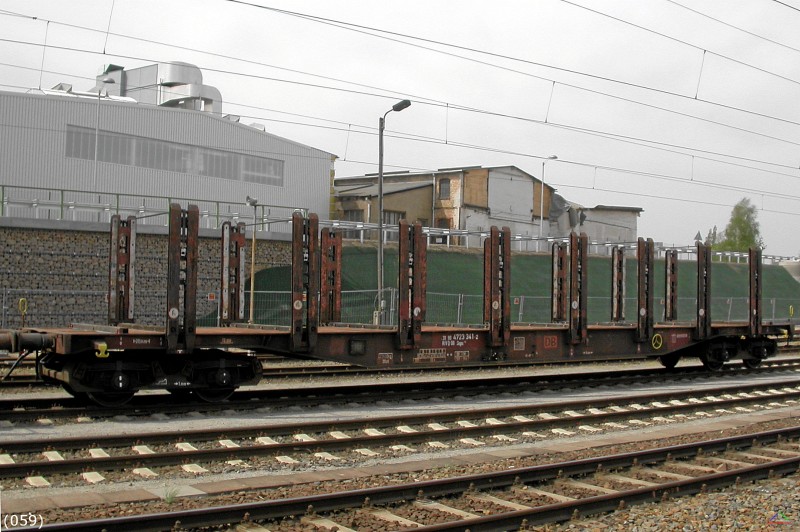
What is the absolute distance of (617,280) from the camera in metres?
19.9

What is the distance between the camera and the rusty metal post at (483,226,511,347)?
639 inches

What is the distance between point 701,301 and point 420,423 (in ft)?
36.1

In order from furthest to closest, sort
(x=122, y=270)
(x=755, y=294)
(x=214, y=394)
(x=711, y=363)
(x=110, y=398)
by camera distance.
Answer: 1. (x=755, y=294)
2. (x=711, y=363)
3. (x=122, y=270)
4. (x=214, y=394)
5. (x=110, y=398)

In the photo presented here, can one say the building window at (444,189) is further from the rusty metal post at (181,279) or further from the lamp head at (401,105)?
the rusty metal post at (181,279)

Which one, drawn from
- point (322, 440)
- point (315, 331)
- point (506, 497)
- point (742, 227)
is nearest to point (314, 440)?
point (322, 440)

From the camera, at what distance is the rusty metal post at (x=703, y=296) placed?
20.1 m

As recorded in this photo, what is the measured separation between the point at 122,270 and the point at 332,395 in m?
4.42

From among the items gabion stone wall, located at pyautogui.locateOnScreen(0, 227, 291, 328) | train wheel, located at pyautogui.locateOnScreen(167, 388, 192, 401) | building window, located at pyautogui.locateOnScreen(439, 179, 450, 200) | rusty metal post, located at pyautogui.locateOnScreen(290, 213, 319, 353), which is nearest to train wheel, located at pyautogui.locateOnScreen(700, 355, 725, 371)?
Answer: rusty metal post, located at pyautogui.locateOnScreen(290, 213, 319, 353)

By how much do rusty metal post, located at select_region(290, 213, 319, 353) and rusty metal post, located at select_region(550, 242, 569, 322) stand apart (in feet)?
22.3

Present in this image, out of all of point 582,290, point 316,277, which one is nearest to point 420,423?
point 316,277

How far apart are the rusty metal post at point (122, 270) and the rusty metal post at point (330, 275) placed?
445 centimetres

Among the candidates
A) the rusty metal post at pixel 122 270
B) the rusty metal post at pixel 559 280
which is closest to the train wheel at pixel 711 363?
the rusty metal post at pixel 559 280

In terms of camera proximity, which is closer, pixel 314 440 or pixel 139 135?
pixel 314 440

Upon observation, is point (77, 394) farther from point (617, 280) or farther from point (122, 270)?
point (617, 280)
